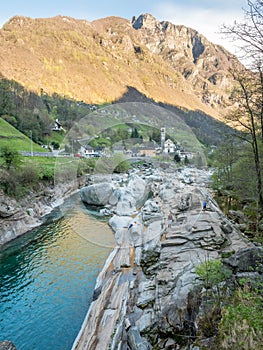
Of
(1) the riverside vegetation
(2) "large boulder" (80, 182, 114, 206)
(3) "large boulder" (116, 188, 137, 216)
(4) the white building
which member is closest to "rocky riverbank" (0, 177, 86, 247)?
(1) the riverside vegetation

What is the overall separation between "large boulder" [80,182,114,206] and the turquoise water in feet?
4.70

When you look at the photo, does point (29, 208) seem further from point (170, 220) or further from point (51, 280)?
point (170, 220)

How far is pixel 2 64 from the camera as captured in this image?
7131 centimetres

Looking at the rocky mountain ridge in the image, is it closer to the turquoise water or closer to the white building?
the white building

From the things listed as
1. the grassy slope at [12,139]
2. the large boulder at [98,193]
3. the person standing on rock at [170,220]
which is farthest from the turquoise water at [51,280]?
the grassy slope at [12,139]

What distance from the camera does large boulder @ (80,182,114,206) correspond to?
60.8ft

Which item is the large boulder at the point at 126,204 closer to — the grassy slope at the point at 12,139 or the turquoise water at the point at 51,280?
the turquoise water at the point at 51,280

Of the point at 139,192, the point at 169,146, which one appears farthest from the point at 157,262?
the point at 169,146

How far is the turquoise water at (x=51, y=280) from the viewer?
346 inches

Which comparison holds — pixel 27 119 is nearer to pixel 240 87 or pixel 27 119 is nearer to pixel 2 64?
pixel 2 64

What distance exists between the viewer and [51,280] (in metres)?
11.8

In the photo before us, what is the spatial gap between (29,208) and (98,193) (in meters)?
6.77

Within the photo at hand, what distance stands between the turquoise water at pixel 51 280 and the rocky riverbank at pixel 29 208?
2.85 feet

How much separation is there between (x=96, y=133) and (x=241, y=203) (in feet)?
42.0
